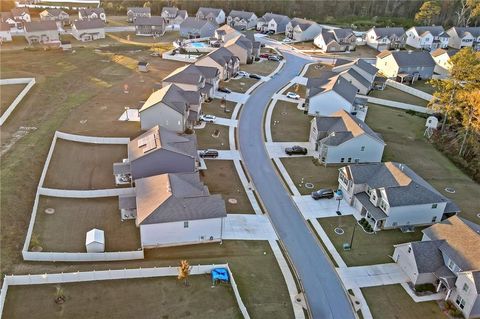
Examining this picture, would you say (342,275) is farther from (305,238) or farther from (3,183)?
(3,183)

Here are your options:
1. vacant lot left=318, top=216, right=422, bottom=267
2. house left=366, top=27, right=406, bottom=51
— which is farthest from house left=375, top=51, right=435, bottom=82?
vacant lot left=318, top=216, right=422, bottom=267

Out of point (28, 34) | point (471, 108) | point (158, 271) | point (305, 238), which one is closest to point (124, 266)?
point (158, 271)

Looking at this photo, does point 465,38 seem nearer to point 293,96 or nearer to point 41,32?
point 293,96

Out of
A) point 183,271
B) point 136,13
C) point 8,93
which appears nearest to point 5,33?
point 136,13

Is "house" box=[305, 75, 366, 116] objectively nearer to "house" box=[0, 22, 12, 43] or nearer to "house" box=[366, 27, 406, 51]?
"house" box=[366, 27, 406, 51]

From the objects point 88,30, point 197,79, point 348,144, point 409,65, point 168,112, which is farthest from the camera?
point 88,30

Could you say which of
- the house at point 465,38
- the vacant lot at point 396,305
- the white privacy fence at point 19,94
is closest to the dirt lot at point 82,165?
the white privacy fence at point 19,94

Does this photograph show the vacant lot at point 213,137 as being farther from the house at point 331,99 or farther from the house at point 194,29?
the house at point 194,29
